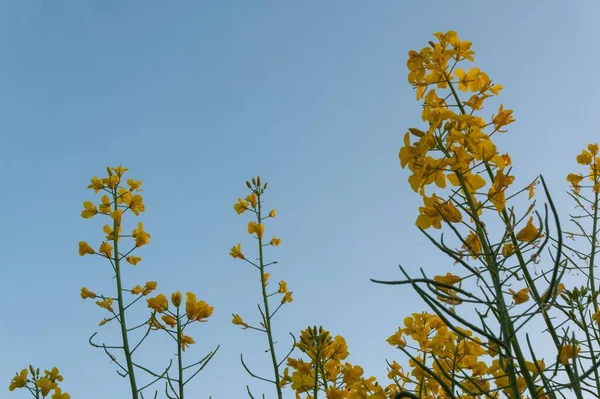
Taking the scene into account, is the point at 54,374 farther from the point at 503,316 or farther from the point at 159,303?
the point at 503,316

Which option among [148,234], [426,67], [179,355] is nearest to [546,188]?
[426,67]

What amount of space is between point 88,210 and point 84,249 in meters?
0.42

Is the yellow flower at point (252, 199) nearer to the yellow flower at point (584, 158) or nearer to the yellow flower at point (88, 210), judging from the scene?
the yellow flower at point (88, 210)

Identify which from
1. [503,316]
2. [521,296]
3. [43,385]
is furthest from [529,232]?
[43,385]

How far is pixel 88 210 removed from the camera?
4688mm

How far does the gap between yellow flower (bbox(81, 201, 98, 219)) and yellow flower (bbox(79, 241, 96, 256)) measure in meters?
0.33

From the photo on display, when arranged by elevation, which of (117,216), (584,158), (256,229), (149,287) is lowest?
(149,287)

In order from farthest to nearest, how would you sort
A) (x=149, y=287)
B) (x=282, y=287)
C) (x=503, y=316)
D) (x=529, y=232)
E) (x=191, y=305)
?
(x=282, y=287), (x=149, y=287), (x=191, y=305), (x=529, y=232), (x=503, y=316)

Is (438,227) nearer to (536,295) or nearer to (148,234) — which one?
(536,295)

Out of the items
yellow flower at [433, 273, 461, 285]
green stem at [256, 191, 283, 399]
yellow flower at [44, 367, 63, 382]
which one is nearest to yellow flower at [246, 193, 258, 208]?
green stem at [256, 191, 283, 399]

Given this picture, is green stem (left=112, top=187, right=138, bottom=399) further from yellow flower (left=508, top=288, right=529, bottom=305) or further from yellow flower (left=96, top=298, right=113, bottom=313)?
yellow flower (left=508, top=288, right=529, bottom=305)

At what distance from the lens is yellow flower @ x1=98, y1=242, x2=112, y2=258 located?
14.4 ft

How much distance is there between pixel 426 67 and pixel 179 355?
2.36 metres

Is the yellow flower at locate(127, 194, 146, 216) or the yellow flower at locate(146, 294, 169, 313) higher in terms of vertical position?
the yellow flower at locate(127, 194, 146, 216)
